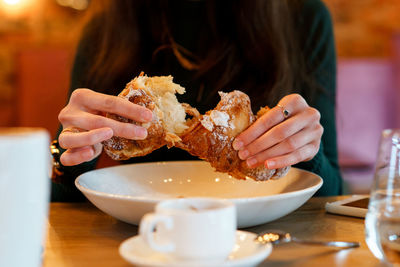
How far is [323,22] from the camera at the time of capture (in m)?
1.82

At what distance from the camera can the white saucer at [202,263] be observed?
1.98 ft

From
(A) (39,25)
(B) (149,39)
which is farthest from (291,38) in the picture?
(A) (39,25)

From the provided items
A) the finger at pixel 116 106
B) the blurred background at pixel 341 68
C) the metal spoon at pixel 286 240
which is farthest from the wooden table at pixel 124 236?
the blurred background at pixel 341 68

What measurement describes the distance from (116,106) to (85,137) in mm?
85

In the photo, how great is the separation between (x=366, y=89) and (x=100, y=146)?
8.63ft

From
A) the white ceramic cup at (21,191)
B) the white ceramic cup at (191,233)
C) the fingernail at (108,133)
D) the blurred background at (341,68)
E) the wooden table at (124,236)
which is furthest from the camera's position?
the blurred background at (341,68)

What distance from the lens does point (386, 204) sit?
68 centimetres

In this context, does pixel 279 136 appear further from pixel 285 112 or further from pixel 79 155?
Answer: pixel 79 155

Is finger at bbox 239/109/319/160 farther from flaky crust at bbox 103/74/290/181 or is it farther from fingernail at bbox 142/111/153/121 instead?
fingernail at bbox 142/111/153/121

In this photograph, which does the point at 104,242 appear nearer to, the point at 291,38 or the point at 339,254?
the point at 339,254

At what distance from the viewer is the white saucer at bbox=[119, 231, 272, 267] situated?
602mm

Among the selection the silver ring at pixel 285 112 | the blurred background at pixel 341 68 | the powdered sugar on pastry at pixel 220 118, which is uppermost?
the silver ring at pixel 285 112

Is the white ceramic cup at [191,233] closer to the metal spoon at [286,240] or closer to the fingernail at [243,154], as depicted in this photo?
the metal spoon at [286,240]

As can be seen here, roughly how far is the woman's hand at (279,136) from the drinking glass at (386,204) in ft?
0.93
